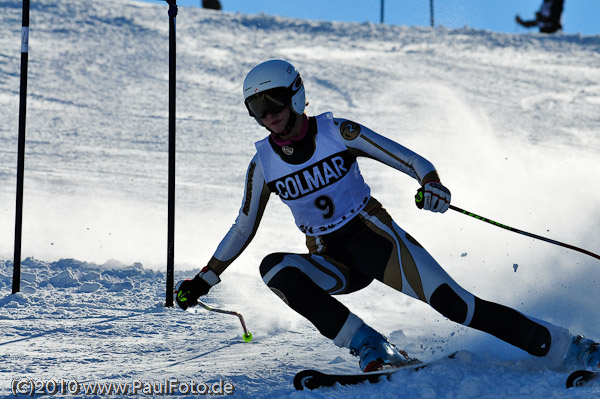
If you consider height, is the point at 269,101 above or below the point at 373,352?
above

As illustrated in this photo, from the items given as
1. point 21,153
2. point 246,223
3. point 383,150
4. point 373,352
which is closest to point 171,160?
point 21,153

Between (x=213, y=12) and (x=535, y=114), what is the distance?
31.6ft

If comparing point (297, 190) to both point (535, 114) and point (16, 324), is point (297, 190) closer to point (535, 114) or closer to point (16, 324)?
point (16, 324)

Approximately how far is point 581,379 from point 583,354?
1.09ft

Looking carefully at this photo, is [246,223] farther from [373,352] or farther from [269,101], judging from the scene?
[373,352]

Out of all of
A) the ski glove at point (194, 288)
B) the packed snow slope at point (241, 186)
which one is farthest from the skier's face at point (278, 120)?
the packed snow slope at point (241, 186)

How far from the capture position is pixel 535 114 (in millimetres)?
13711

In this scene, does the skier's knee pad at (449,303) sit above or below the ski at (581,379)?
Result: above

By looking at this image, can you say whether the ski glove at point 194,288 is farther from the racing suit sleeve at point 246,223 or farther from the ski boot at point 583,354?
the ski boot at point 583,354

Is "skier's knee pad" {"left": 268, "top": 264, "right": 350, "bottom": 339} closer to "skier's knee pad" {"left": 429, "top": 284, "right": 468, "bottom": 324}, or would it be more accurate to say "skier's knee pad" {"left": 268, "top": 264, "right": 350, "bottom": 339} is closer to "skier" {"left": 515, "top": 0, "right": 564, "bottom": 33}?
"skier's knee pad" {"left": 429, "top": 284, "right": 468, "bottom": 324}

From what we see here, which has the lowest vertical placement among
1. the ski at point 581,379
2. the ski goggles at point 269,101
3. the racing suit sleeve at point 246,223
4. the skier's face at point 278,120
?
the ski at point 581,379

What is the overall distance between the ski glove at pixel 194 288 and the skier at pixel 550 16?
22183mm

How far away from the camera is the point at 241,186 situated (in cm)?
923

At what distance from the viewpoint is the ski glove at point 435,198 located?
10.6 feet
